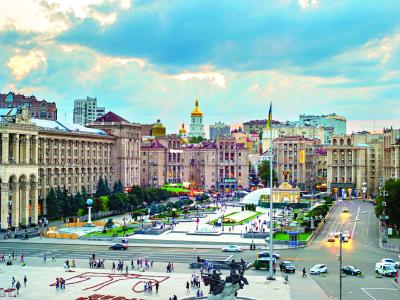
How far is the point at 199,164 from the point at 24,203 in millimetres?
101850

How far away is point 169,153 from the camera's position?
7648 inches

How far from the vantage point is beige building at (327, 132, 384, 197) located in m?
172

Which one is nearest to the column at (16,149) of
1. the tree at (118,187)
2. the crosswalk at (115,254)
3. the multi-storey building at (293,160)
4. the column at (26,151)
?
the column at (26,151)

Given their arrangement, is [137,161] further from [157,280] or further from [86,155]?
[157,280]

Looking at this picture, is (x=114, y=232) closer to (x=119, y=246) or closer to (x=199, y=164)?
(x=119, y=246)

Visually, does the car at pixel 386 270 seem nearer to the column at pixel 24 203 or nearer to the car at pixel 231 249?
the car at pixel 231 249

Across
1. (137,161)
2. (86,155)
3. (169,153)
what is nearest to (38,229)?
(86,155)

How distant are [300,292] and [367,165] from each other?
423ft

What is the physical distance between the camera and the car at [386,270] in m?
58.0

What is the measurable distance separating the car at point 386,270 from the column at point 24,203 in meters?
58.4

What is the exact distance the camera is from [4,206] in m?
93.4

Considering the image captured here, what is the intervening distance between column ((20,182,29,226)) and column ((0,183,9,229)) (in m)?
3.71

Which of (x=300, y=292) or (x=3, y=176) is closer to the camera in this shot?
(x=300, y=292)

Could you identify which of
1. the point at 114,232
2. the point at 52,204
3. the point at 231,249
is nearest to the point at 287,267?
the point at 231,249
